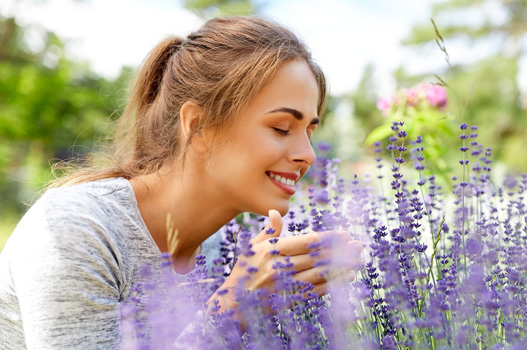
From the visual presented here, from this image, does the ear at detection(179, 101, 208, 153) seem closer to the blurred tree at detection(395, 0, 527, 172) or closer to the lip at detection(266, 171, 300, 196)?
the lip at detection(266, 171, 300, 196)

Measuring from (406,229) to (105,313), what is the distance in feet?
2.78

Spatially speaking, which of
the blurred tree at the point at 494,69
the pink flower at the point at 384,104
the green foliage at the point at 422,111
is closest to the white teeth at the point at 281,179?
the green foliage at the point at 422,111

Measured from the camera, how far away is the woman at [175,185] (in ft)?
4.49

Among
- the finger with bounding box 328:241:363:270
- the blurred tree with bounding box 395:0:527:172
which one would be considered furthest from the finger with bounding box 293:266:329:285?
the blurred tree with bounding box 395:0:527:172

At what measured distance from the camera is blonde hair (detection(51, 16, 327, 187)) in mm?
1780

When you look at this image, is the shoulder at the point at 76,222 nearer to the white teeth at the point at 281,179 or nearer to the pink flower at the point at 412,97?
the white teeth at the point at 281,179

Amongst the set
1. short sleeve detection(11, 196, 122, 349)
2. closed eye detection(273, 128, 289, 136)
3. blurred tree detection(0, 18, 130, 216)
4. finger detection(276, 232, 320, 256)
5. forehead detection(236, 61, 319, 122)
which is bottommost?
blurred tree detection(0, 18, 130, 216)

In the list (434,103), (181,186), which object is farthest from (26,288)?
(434,103)

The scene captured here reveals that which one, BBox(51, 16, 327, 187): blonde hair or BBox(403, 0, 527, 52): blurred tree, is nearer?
BBox(51, 16, 327, 187): blonde hair

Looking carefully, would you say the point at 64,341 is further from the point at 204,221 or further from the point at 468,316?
Result: the point at 468,316

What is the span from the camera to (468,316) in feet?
3.33

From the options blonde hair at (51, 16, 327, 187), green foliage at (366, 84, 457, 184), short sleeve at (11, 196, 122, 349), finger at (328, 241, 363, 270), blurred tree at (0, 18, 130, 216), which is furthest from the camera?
blurred tree at (0, 18, 130, 216)

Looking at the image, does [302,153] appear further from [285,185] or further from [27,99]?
[27,99]

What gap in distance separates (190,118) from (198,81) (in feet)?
0.47
